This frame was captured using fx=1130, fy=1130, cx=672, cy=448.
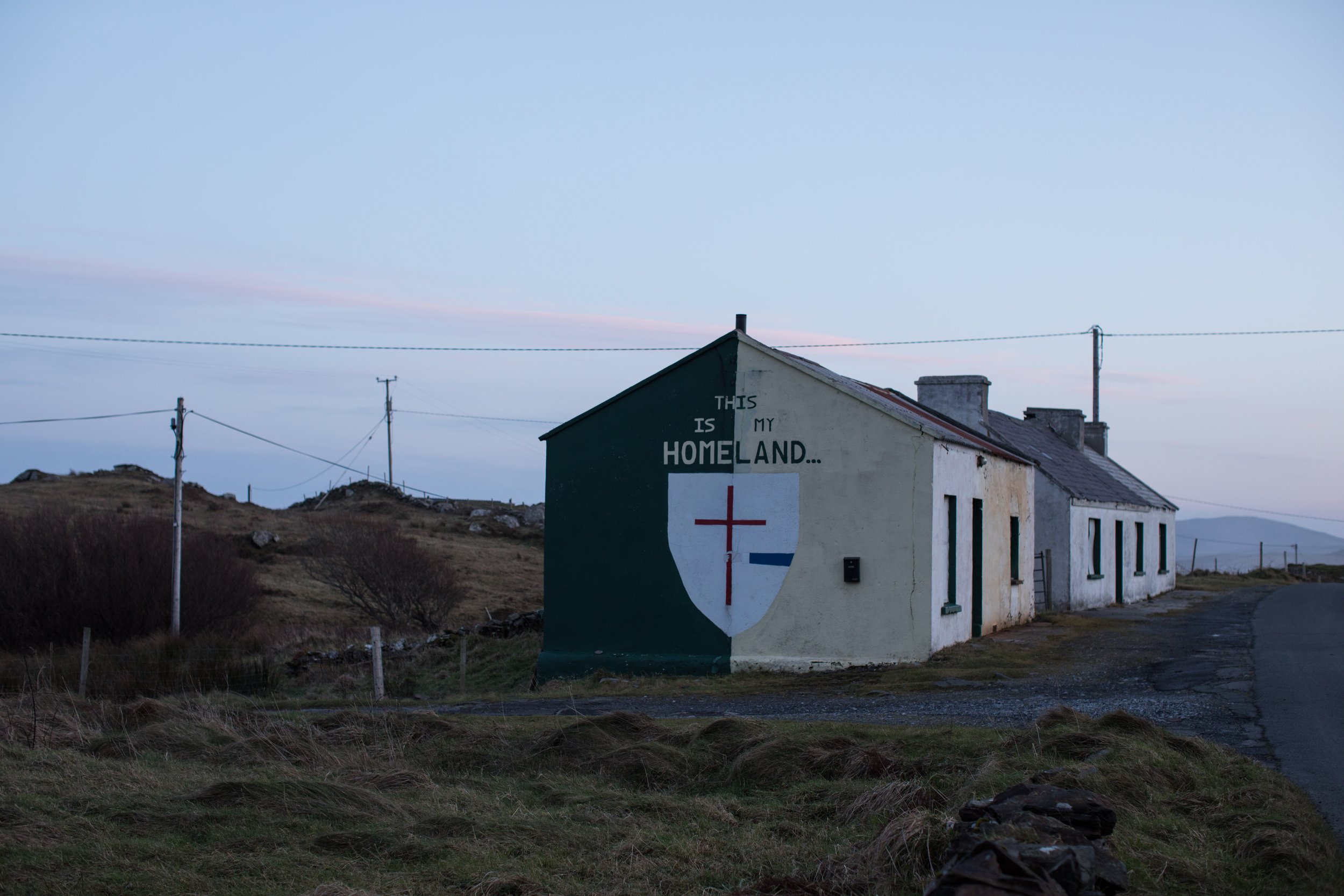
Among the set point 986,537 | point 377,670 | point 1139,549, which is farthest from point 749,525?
point 1139,549

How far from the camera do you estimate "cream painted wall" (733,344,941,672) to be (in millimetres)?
16953

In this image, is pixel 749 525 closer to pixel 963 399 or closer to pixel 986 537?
pixel 986 537

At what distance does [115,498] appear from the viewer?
52.7 m

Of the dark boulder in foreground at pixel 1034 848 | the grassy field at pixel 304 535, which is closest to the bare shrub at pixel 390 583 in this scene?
the grassy field at pixel 304 535

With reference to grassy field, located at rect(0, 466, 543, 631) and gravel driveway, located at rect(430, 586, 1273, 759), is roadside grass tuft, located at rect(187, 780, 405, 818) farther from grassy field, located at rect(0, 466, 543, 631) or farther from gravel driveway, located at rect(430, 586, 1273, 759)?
grassy field, located at rect(0, 466, 543, 631)

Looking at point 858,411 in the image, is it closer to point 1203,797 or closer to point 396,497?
point 1203,797

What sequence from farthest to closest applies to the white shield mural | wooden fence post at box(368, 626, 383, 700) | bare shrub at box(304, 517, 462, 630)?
bare shrub at box(304, 517, 462, 630) → the white shield mural → wooden fence post at box(368, 626, 383, 700)

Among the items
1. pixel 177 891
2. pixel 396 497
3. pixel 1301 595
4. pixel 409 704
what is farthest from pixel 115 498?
pixel 177 891

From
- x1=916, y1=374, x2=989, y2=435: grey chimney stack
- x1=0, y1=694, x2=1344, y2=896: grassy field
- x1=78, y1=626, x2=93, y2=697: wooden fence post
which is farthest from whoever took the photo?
x1=916, y1=374, x2=989, y2=435: grey chimney stack

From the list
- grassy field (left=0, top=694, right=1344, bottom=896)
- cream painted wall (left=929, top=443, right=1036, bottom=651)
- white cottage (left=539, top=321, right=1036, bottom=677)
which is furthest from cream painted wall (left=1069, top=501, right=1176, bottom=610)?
grassy field (left=0, top=694, right=1344, bottom=896)

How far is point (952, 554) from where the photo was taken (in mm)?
18344

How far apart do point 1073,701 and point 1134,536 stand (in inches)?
907

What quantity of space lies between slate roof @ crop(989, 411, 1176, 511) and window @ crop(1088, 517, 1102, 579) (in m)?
0.69

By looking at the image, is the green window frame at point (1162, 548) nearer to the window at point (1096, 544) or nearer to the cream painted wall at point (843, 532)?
the window at point (1096, 544)
